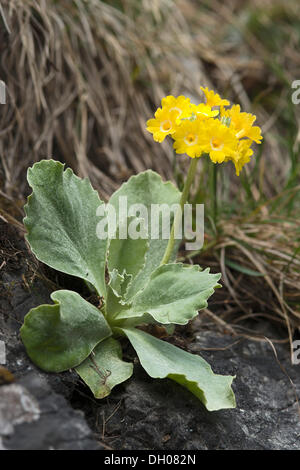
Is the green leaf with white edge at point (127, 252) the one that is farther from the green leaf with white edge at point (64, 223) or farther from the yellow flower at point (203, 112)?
the yellow flower at point (203, 112)

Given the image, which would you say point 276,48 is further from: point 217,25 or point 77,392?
point 77,392

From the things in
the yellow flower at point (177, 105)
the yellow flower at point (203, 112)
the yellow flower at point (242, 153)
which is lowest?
the yellow flower at point (242, 153)

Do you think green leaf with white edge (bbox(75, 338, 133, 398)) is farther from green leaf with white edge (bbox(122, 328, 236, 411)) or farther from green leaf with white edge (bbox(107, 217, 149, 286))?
green leaf with white edge (bbox(107, 217, 149, 286))

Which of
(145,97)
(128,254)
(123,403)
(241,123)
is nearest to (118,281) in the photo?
(128,254)

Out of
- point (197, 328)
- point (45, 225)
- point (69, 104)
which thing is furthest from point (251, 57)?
point (45, 225)

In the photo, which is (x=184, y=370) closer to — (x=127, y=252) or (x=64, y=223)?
(x=127, y=252)

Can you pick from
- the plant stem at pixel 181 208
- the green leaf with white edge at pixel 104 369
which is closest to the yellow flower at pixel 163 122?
the plant stem at pixel 181 208
